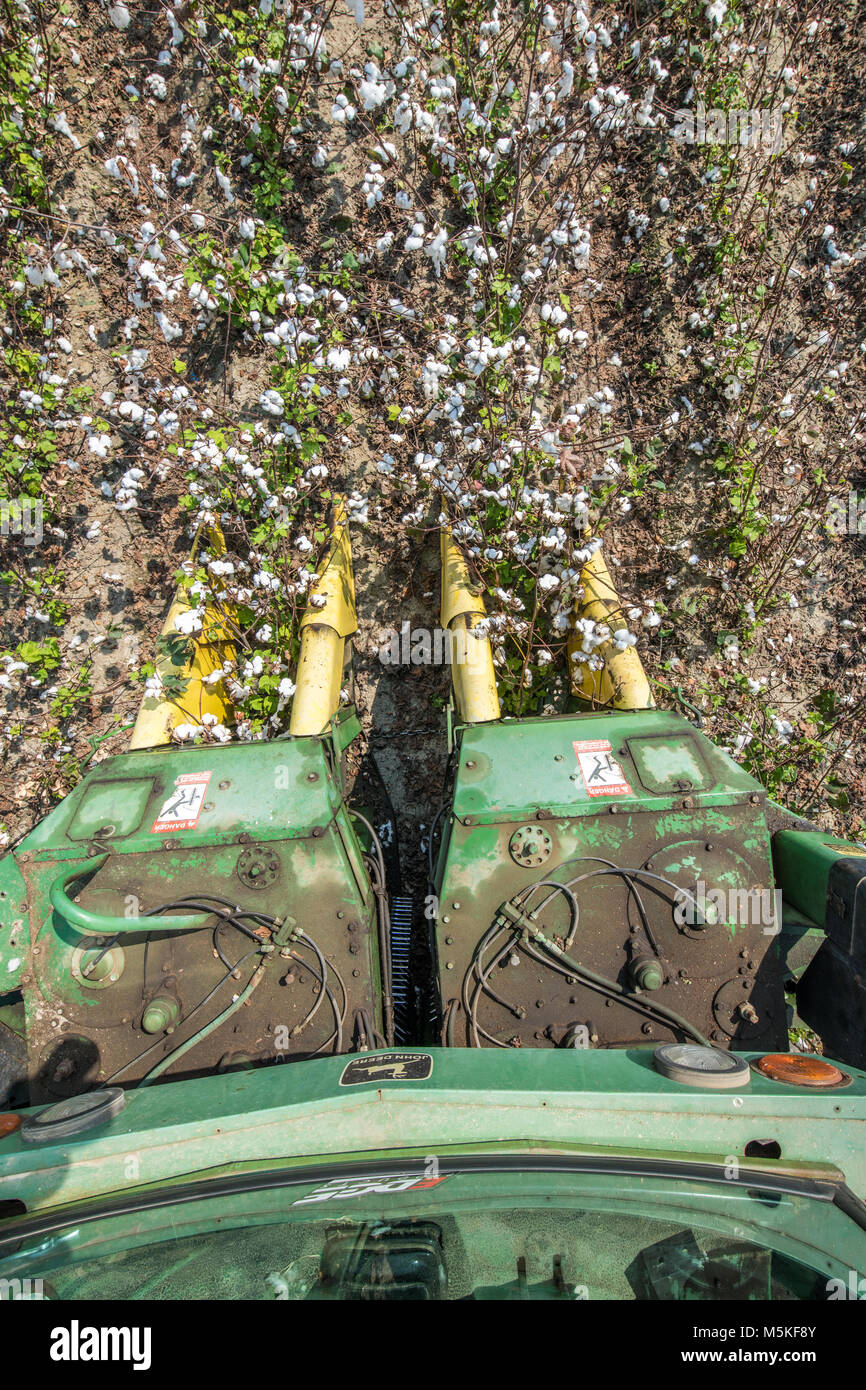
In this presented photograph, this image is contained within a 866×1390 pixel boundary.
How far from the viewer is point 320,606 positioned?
4.05 m

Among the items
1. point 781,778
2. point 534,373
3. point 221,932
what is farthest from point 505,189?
point 221,932

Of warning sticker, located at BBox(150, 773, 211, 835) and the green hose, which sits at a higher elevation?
warning sticker, located at BBox(150, 773, 211, 835)

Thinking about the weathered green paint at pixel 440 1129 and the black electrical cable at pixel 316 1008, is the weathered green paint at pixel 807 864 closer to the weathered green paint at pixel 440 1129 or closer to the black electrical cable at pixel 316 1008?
the weathered green paint at pixel 440 1129

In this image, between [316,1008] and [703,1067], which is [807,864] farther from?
[316,1008]

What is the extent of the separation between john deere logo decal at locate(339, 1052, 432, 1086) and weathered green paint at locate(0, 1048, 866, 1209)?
42mm

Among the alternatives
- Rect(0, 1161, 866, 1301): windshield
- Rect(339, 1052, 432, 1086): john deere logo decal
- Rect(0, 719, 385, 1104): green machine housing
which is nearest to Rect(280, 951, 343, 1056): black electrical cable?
Rect(0, 719, 385, 1104): green machine housing

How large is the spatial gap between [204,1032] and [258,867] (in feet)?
1.97

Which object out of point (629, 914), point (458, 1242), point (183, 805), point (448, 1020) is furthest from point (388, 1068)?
point (183, 805)

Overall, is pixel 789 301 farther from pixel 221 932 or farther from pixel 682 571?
pixel 221 932

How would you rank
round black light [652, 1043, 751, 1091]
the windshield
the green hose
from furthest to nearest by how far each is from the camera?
the green hose → round black light [652, 1043, 751, 1091] → the windshield

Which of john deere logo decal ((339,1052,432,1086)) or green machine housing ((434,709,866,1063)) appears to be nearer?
john deere logo decal ((339,1052,432,1086))

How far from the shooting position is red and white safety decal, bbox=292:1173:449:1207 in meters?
1.70

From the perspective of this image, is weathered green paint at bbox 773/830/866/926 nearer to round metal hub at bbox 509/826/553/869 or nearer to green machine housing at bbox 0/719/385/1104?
round metal hub at bbox 509/826/553/869

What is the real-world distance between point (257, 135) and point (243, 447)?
230 cm
